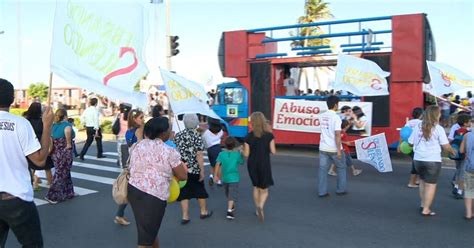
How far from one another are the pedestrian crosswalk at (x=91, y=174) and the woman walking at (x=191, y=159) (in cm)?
308

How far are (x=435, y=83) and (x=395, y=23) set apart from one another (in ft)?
10.1

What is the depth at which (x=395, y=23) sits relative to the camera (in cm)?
1154

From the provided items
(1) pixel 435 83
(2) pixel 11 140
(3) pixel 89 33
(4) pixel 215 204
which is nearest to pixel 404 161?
(1) pixel 435 83

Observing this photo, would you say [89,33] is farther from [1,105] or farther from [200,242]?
[200,242]

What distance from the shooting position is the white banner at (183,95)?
20.7ft

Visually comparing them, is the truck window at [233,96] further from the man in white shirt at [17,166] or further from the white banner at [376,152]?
the man in white shirt at [17,166]

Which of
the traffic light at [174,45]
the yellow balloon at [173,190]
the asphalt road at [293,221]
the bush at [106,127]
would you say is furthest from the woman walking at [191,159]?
the bush at [106,127]

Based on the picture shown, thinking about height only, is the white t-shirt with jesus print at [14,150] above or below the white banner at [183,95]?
below

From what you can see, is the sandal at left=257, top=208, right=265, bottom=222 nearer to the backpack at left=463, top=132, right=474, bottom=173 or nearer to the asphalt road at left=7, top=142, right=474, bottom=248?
the asphalt road at left=7, top=142, right=474, bottom=248

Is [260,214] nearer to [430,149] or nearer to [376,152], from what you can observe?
[430,149]

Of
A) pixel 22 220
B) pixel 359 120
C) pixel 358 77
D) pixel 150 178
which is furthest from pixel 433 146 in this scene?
pixel 359 120

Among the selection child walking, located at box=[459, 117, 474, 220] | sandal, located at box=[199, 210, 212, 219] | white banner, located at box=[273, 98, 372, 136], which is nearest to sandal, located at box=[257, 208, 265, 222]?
sandal, located at box=[199, 210, 212, 219]

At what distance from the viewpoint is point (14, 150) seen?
10.9ft

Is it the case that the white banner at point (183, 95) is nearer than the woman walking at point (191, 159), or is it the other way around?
the woman walking at point (191, 159)
